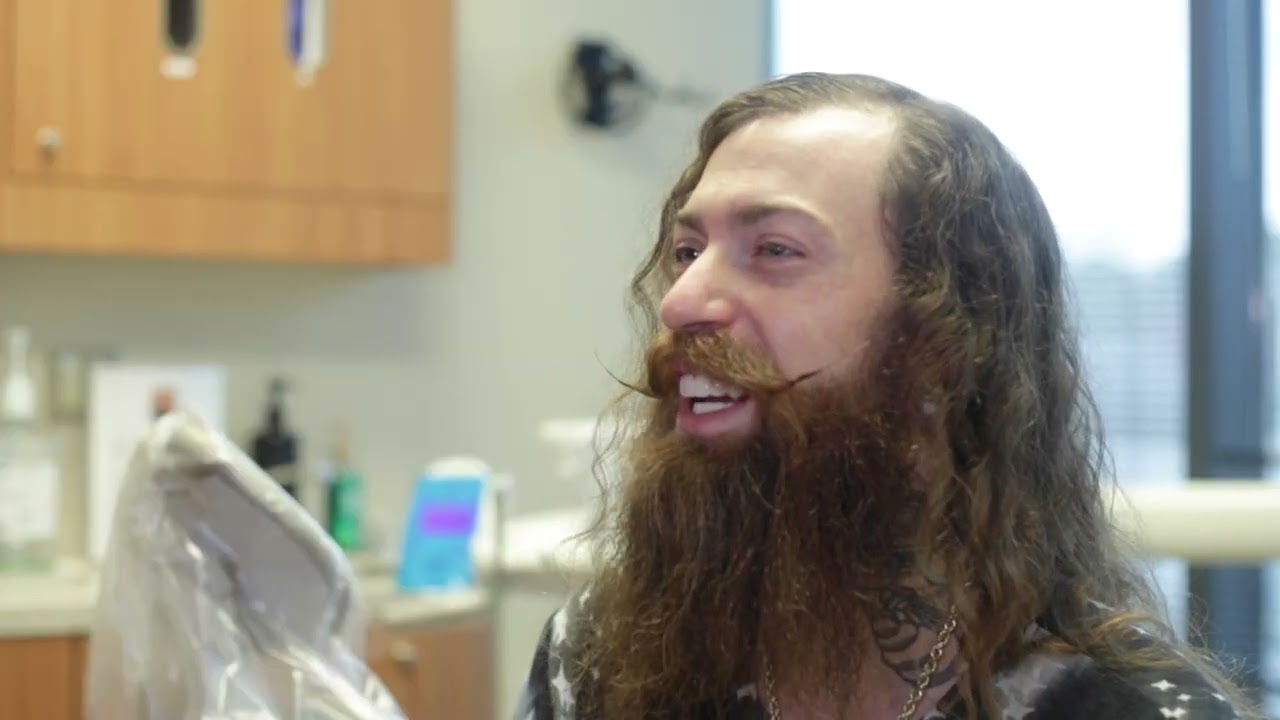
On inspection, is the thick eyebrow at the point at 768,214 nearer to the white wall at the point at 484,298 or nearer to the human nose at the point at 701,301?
the human nose at the point at 701,301

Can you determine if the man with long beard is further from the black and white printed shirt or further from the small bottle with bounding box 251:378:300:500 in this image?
the small bottle with bounding box 251:378:300:500

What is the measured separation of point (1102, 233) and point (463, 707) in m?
1.55

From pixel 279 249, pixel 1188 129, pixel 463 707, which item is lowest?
pixel 463 707

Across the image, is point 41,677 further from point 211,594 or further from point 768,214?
point 768,214

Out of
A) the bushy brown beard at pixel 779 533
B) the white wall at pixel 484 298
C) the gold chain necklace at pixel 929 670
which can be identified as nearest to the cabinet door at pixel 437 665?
the white wall at pixel 484 298

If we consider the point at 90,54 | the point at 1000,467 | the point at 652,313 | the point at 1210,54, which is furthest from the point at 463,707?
the point at 1210,54

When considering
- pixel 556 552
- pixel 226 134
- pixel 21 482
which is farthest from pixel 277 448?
pixel 556 552

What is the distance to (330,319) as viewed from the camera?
2.82 metres

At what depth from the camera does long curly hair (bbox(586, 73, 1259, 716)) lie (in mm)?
1002

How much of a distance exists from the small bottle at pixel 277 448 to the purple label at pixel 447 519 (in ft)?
1.39

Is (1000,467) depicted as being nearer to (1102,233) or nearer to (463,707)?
(463,707)

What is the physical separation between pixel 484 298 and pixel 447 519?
84 centimetres

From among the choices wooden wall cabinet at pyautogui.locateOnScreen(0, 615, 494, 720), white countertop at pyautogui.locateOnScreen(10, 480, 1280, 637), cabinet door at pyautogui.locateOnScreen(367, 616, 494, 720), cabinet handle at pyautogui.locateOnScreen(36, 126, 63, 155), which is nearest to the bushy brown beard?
white countertop at pyautogui.locateOnScreen(10, 480, 1280, 637)

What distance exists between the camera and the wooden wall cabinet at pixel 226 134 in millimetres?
2238
